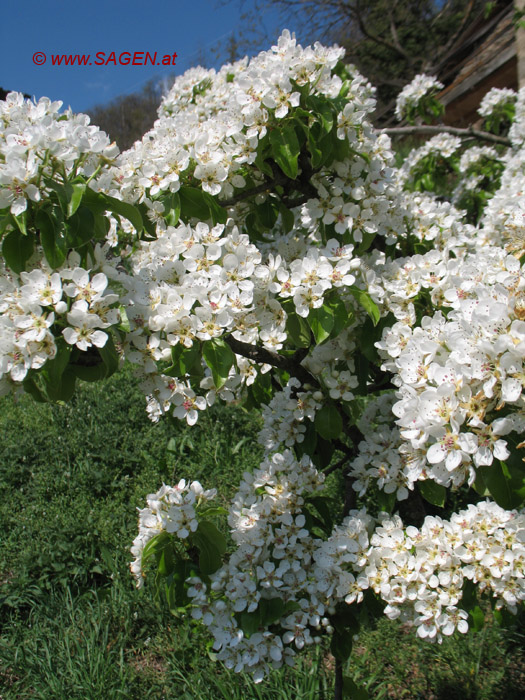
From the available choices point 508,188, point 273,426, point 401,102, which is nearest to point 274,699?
point 273,426

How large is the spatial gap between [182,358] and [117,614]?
1.78m

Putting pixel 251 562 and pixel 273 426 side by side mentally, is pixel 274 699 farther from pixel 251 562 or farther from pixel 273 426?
pixel 273 426

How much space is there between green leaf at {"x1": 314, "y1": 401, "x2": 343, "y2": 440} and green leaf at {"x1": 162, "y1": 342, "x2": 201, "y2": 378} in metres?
0.54

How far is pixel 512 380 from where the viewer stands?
100 cm

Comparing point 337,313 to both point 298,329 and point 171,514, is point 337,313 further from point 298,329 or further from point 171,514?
point 171,514

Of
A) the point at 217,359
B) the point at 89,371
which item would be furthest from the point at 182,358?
the point at 89,371

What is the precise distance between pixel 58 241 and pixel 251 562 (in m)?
0.96

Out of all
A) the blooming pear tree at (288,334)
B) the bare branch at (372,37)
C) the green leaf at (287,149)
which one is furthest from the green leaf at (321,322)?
the bare branch at (372,37)

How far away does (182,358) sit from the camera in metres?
1.15

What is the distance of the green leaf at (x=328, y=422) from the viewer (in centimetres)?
157

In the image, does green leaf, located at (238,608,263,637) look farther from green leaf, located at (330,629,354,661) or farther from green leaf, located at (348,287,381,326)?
green leaf, located at (348,287,381,326)

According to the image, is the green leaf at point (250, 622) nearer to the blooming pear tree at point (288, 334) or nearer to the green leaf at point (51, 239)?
the blooming pear tree at point (288, 334)

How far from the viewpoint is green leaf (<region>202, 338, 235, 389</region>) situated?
3.80 ft

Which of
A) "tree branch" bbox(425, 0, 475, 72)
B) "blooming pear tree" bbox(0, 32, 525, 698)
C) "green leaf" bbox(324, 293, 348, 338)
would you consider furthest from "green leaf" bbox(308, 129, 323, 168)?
"tree branch" bbox(425, 0, 475, 72)
